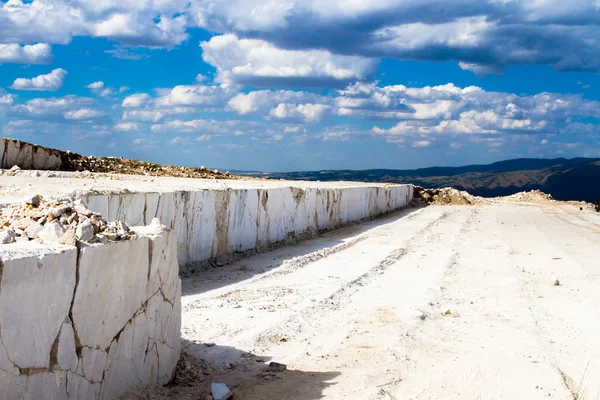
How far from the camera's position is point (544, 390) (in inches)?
174

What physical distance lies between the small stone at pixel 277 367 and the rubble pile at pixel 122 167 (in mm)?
14717

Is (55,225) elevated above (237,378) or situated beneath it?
elevated above

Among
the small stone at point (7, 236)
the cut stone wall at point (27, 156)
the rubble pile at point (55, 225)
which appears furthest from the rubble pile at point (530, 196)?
the small stone at point (7, 236)

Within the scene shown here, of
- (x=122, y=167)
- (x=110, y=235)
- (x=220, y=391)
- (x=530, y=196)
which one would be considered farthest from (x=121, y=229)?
(x=530, y=196)

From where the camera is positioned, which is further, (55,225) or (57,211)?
(57,211)

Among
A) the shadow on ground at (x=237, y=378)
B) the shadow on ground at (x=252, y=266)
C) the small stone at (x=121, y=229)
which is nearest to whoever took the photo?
the small stone at (x=121, y=229)

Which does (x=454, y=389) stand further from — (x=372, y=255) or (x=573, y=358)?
(x=372, y=255)

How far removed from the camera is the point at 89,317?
3350 mm

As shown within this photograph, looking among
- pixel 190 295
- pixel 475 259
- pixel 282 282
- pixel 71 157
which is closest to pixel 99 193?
pixel 190 295

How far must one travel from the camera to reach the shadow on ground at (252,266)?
804cm

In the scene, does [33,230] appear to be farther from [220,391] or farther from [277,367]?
[277,367]

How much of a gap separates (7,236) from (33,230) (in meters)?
0.21

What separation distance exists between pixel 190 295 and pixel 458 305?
294 cm

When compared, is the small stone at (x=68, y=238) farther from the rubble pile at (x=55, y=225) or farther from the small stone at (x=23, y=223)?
the small stone at (x=23, y=223)
